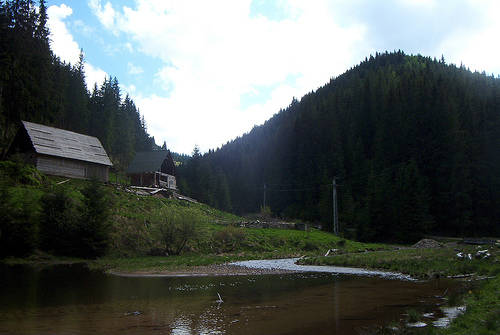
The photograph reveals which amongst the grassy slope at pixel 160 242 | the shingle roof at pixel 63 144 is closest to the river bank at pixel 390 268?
the grassy slope at pixel 160 242

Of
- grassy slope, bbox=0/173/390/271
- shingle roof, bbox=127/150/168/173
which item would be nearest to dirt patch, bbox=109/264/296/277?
grassy slope, bbox=0/173/390/271

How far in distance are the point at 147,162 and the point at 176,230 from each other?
1780 inches

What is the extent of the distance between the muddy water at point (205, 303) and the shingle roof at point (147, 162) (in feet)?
189

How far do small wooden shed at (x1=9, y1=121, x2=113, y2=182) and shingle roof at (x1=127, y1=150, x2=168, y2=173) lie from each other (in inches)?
682

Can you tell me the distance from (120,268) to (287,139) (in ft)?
Answer: 341

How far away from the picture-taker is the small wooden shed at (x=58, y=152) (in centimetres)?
5847

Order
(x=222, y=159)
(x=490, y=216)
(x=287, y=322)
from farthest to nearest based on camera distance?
(x=222, y=159) < (x=490, y=216) < (x=287, y=322)

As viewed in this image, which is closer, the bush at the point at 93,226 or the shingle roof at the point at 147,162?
the bush at the point at 93,226

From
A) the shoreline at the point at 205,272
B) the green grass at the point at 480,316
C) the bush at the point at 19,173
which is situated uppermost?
the bush at the point at 19,173

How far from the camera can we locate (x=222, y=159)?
170 meters

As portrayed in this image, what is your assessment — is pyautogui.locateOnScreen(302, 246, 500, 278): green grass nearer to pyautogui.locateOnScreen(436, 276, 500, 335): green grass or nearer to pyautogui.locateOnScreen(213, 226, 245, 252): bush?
pyautogui.locateOnScreen(436, 276, 500, 335): green grass

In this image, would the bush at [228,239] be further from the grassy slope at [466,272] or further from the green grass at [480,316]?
the green grass at [480,316]

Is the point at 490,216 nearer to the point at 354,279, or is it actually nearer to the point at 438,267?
the point at 438,267

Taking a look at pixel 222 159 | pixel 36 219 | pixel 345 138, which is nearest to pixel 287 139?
pixel 345 138
